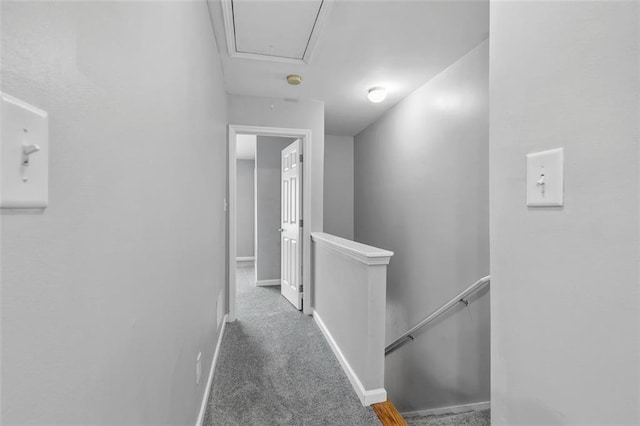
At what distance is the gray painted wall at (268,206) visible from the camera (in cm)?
462

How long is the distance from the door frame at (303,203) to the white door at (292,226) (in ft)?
0.22

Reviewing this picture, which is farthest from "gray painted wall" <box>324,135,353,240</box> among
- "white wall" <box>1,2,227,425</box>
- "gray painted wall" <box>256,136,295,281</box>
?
"white wall" <box>1,2,227,425</box>

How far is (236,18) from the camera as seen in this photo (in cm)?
190

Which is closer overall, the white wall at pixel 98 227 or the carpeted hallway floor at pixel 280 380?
the white wall at pixel 98 227

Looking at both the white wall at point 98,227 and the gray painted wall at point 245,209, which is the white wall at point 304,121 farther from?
the gray painted wall at point 245,209

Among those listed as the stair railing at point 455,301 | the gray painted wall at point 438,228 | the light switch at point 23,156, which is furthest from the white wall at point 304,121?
the light switch at point 23,156

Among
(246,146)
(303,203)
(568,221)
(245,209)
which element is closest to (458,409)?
(303,203)

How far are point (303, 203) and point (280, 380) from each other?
1759 millimetres

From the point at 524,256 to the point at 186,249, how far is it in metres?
1.26

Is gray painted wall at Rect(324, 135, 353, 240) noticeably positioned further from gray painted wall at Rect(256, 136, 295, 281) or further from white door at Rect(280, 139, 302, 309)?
white door at Rect(280, 139, 302, 309)

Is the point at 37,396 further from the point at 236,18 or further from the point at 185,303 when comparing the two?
the point at 236,18

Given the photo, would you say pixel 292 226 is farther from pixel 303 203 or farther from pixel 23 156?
pixel 23 156

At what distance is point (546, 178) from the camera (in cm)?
67

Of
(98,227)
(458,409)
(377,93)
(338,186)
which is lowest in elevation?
(458,409)
